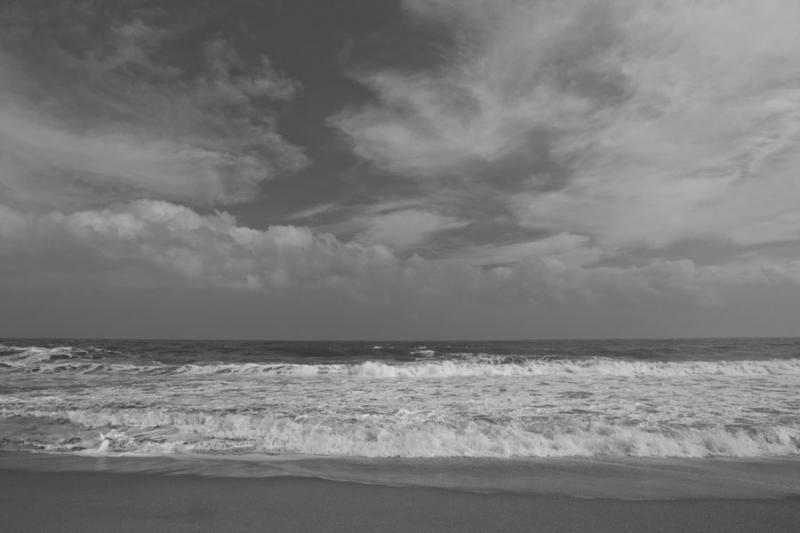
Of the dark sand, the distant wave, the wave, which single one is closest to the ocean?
the wave

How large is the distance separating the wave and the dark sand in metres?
1.95

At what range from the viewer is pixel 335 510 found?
4.88 meters

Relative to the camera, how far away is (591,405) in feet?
38.4

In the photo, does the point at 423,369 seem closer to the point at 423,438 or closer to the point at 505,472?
the point at 423,438

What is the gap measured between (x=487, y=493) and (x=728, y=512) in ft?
8.46

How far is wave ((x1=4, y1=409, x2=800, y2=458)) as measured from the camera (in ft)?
24.5

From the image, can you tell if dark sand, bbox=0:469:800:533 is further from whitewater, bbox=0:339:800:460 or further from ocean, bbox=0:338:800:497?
whitewater, bbox=0:339:800:460

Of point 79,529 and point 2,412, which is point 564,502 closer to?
point 79,529

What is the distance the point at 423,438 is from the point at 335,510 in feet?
10.7

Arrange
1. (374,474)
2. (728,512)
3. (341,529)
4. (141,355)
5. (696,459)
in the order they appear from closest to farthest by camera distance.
Result: (341,529), (728,512), (374,474), (696,459), (141,355)

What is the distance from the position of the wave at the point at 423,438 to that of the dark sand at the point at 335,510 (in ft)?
6.40

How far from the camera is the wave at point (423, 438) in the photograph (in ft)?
24.5

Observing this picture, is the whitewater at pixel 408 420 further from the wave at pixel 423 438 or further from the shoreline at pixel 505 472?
the shoreline at pixel 505 472

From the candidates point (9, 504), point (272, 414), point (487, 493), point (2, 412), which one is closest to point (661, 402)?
point (487, 493)
